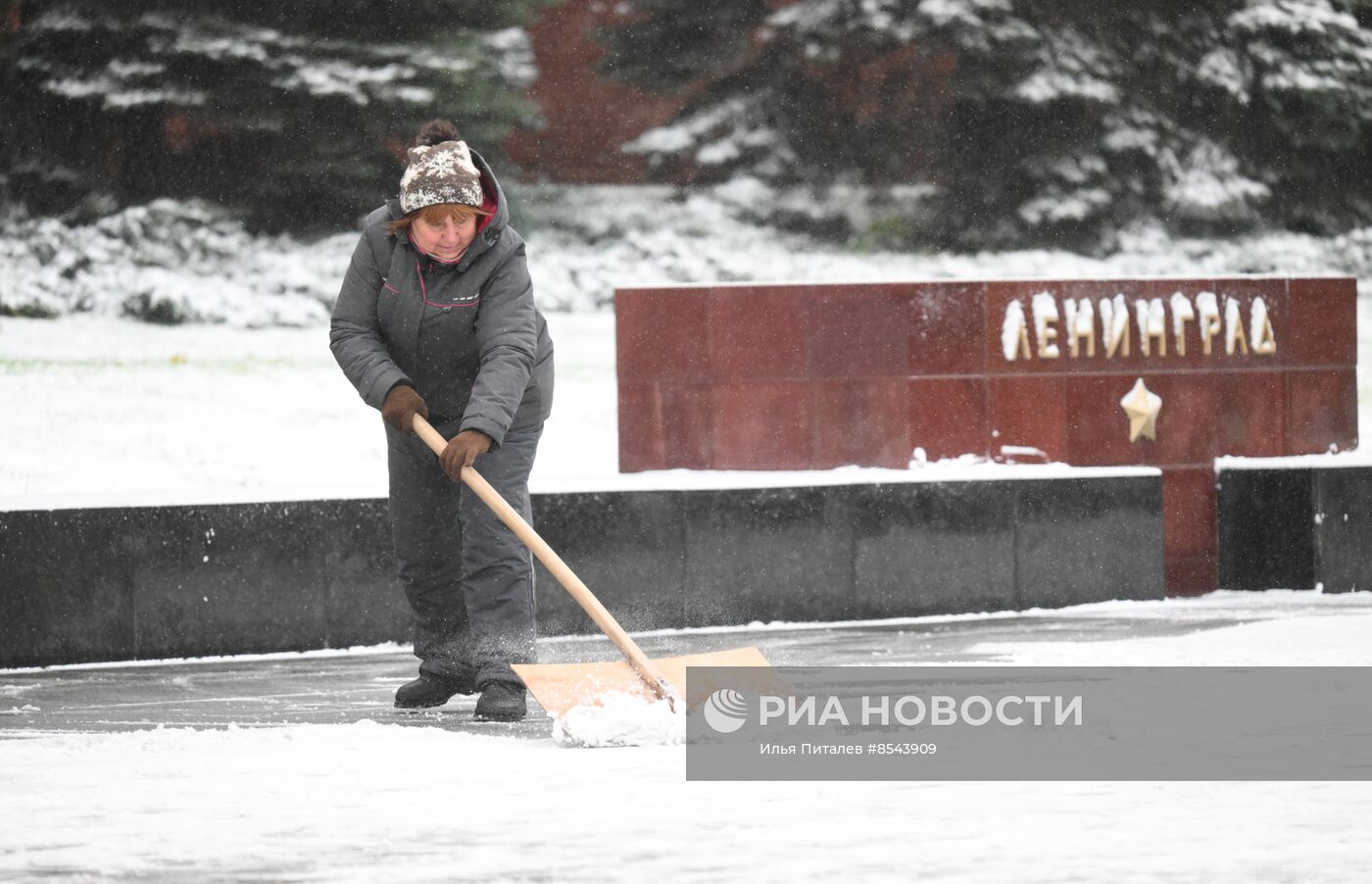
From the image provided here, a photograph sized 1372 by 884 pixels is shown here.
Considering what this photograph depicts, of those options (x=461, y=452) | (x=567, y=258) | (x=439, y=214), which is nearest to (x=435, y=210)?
(x=439, y=214)

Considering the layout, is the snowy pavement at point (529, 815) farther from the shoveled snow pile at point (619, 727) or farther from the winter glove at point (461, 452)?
the winter glove at point (461, 452)

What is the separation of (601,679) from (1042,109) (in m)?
14.1

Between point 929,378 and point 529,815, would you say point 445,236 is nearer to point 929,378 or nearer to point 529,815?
point 529,815

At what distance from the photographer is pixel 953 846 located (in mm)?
3805

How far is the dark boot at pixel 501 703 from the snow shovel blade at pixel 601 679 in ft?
0.97

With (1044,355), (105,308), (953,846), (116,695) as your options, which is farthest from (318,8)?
(953,846)

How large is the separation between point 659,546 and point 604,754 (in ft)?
11.1

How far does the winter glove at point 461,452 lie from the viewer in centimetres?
562

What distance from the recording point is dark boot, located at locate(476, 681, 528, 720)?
19.1 ft

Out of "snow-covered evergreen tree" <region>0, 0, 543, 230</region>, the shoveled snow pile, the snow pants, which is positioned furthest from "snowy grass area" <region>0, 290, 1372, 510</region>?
the shoveled snow pile

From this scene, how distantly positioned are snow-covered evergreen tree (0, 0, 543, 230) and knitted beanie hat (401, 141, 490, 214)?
10672 millimetres

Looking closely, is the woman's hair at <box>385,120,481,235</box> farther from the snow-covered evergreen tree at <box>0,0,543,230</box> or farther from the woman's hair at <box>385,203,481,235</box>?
the snow-covered evergreen tree at <box>0,0,543,230</box>

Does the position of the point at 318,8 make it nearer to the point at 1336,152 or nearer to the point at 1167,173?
the point at 1167,173

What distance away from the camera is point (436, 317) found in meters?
5.93
